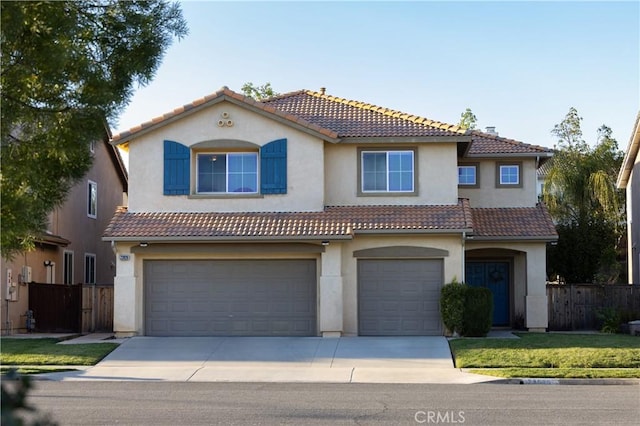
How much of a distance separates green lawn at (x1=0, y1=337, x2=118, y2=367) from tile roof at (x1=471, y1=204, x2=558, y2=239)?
11.3m

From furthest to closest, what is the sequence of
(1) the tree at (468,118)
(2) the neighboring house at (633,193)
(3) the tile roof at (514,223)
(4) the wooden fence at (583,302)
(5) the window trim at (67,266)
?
1. (1) the tree at (468,118)
2. (2) the neighboring house at (633,193)
3. (5) the window trim at (67,266)
4. (4) the wooden fence at (583,302)
5. (3) the tile roof at (514,223)

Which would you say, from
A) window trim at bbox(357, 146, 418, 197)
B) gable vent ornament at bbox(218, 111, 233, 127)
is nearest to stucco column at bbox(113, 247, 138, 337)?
gable vent ornament at bbox(218, 111, 233, 127)

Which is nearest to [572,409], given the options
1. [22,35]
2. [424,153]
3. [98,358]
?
[22,35]

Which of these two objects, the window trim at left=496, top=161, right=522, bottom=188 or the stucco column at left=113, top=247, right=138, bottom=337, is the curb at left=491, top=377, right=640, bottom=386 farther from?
the window trim at left=496, top=161, right=522, bottom=188

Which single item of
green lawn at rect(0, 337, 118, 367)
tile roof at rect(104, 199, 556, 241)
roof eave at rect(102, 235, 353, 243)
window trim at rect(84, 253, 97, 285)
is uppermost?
tile roof at rect(104, 199, 556, 241)

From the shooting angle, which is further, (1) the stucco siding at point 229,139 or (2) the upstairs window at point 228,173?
(2) the upstairs window at point 228,173

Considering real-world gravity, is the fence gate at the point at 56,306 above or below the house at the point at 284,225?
below

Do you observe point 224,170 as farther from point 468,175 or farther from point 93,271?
point 93,271

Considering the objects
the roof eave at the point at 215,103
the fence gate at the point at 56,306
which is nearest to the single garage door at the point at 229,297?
the fence gate at the point at 56,306

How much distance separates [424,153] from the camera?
84.3 ft

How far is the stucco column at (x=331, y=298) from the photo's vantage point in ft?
79.3

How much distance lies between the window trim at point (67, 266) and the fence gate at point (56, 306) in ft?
11.4

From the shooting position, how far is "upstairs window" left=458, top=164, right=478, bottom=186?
28766 mm

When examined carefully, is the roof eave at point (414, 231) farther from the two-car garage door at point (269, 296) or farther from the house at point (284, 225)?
the two-car garage door at point (269, 296)
